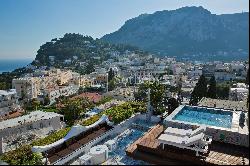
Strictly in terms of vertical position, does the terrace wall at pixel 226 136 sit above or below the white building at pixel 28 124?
above

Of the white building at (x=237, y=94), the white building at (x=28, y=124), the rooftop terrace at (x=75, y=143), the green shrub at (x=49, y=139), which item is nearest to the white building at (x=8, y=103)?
the white building at (x=28, y=124)

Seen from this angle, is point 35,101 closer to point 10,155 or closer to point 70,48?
point 10,155

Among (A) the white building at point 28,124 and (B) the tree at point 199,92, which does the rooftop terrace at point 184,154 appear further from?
(B) the tree at point 199,92

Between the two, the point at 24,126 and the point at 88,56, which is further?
the point at 88,56

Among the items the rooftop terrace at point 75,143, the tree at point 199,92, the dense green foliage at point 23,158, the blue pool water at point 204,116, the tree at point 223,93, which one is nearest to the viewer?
the dense green foliage at point 23,158

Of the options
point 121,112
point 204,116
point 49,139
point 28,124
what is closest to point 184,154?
point 204,116

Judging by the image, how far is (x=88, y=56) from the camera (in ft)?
595

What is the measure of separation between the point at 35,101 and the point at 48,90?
17.2ft

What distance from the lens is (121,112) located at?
25812 mm

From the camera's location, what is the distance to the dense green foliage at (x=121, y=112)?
81.1 ft

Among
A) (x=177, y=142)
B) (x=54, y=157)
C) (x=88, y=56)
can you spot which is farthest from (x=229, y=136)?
(x=88, y=56)

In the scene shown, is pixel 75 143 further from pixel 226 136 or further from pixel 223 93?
pixel 223 93

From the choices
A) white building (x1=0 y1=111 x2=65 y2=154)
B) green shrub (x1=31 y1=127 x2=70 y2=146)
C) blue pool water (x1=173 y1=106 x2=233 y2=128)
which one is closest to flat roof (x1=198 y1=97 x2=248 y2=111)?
blue pool water (x1=173 y1=106 x2=233 y2=128)

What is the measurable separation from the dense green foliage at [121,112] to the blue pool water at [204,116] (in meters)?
3.84
